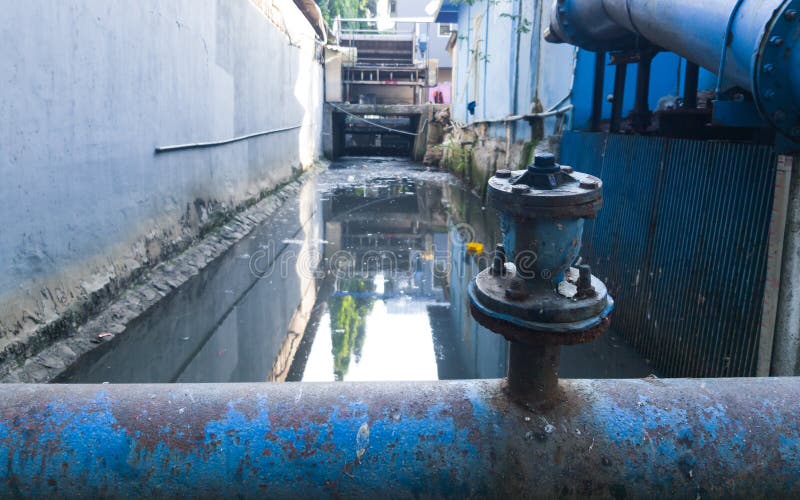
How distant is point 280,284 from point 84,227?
1.63 metres

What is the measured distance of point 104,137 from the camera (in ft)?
14.1

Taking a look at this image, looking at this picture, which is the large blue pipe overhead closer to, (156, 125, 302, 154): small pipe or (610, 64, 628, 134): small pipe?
(610, 64, 628, 134): small pipe

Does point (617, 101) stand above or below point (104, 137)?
above

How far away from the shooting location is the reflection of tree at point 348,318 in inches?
148

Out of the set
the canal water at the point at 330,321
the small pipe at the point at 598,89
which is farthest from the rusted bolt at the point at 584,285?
the small pipe at the point at 598,89

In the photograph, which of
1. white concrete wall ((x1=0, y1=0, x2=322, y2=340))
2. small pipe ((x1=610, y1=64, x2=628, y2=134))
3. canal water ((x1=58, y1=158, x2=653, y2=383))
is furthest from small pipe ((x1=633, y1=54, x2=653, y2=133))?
white concrete wall ((x1=0, y1=0, x2=322, y2=340))

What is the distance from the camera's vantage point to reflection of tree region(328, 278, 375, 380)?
3.77 m

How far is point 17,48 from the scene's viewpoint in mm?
3262

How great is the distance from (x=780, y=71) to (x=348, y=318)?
3.05 meters

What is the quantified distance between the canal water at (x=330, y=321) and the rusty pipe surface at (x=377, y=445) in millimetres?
2280

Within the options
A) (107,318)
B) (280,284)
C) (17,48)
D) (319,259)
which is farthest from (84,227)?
(319,259)

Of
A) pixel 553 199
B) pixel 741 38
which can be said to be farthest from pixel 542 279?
pixel 741 38

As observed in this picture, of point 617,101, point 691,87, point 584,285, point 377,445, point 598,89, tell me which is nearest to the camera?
point 377,445

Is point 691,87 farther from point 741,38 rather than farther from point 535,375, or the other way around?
point 535,375
